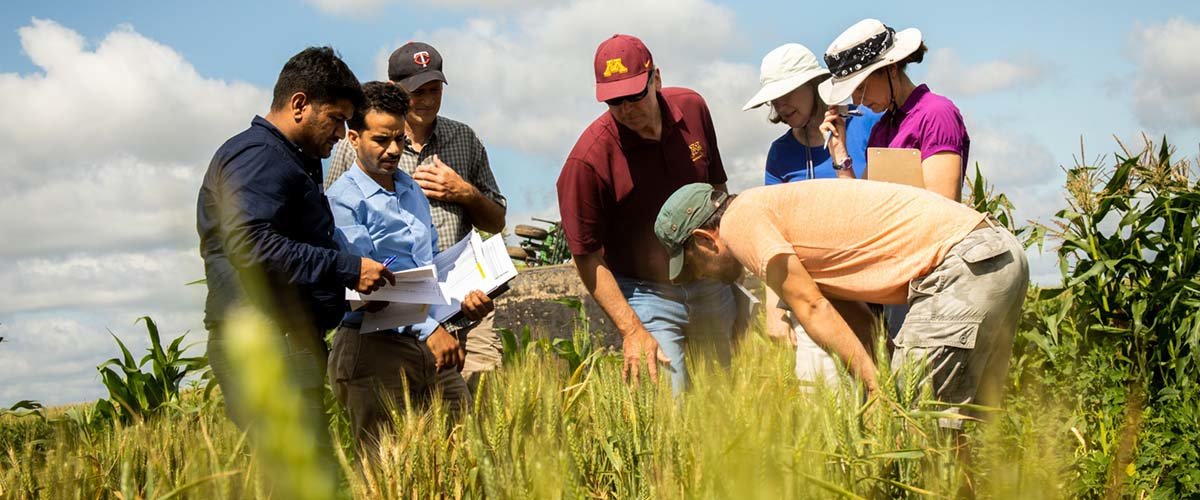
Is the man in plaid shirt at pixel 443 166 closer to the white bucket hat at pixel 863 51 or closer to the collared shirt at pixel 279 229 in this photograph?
the collared shirt at pixel 279 229

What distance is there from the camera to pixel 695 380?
2.77m

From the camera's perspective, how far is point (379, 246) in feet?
13.7

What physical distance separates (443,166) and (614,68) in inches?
38.6

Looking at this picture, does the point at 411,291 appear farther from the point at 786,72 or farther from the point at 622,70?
the point at 786,72

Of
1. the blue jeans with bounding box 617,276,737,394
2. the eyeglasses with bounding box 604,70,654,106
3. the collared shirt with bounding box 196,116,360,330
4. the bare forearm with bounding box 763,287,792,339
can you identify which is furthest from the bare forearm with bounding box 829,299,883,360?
the collared shirt with bounding box 196,116,360,330

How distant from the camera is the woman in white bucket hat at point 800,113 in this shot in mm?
4426

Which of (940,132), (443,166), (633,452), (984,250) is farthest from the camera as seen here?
(443,166)

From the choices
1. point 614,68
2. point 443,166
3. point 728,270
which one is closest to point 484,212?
point 443,166

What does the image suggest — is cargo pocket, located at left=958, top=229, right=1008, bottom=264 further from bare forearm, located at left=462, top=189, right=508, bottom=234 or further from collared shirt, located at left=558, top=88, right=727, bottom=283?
bare forearm, located at left=462, top=189, right=508, bottom=234

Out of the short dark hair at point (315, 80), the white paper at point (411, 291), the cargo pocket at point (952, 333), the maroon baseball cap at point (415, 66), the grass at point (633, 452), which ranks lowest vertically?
the grass at point (633, 452)

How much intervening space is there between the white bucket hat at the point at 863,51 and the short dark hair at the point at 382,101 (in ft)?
5.44

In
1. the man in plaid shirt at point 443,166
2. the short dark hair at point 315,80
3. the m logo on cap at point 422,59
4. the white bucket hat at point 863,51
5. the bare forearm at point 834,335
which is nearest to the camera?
the bare forearm at point 834,335

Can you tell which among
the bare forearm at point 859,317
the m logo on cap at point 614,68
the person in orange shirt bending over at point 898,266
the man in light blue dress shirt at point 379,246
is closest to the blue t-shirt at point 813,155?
the bare forearm at point 859,317

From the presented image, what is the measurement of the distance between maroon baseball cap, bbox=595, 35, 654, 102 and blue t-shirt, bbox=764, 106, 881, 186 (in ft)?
2.51
